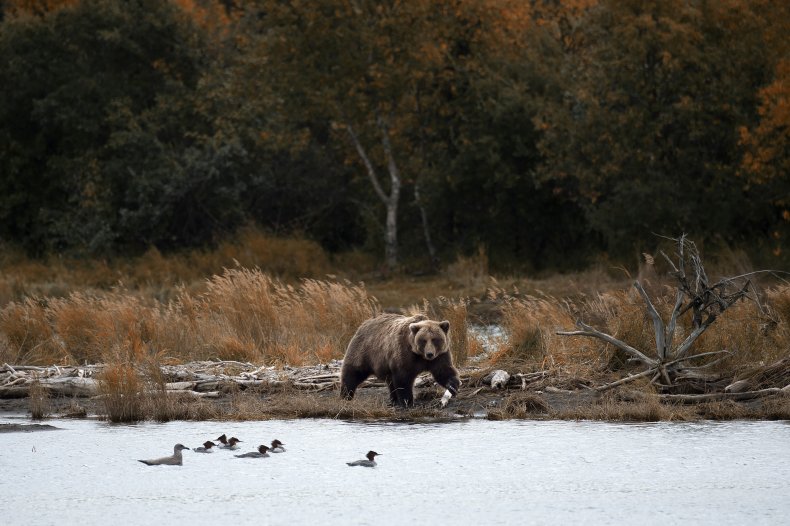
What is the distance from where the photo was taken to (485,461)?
1220 centimetres

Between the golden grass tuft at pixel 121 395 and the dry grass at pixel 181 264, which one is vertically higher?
the dry grass at pixel 181 264

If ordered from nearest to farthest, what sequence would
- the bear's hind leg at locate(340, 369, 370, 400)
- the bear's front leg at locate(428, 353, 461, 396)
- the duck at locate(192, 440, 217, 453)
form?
the duck at locate(192, 440, 217, 453) → the bear's front leg at locate(428, 353, 461, 396) → the bear's hind leg at locate(340, 369, 370, 400)

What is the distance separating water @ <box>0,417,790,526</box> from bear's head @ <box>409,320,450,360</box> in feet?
2.62

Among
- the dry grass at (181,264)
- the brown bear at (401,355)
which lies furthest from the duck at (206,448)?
the dry grass at (181,264)

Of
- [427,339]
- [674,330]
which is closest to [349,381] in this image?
[427,339]

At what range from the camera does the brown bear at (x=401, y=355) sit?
13.4m

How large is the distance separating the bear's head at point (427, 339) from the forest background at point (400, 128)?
48.2 ft

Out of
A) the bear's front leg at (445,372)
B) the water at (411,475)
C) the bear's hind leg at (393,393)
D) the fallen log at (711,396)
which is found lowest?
the water at (411,475)

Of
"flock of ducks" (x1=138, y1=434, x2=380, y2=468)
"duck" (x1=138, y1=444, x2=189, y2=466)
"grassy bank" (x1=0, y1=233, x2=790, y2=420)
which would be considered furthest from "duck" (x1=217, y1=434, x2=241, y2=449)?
"grassy bank" (x1=0, y1=233, x2=790, y2=420)

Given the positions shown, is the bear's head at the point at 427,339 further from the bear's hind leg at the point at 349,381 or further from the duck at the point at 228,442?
the duck at the point at 228,442

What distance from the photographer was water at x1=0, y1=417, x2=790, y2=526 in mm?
10344

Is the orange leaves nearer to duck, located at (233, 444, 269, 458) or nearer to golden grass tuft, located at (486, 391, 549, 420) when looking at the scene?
golden grass tuft, located at (486, 391, 549, 420)

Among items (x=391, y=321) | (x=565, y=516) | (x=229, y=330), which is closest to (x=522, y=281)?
(x=229, y=330)

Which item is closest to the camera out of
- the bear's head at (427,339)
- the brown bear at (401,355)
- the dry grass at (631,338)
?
the bear's head at (427,339)
